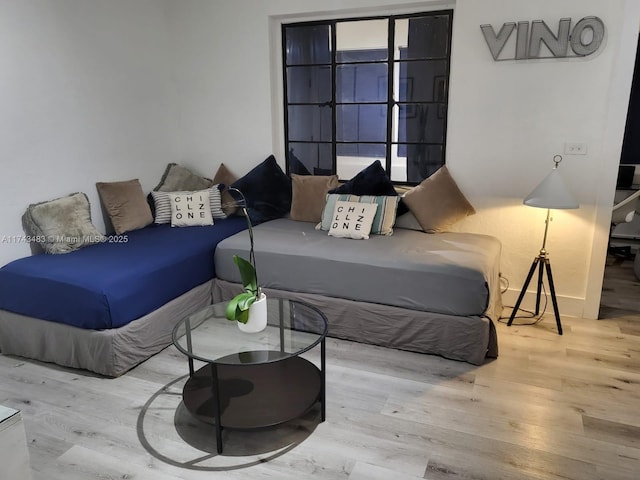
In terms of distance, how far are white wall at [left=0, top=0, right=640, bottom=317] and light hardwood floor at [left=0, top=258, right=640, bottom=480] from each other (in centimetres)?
98

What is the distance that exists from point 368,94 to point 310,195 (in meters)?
0.97

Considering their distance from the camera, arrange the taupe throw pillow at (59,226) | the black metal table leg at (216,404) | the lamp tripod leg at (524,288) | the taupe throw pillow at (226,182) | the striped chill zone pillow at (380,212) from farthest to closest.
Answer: the taupe throw pillow at (226,182) < the striped chill zone pillow at (380,212) < the lamp tripod leg at (524,288) < the taupe throw pillow at (59,226) < the black metal table leg at (216,404)

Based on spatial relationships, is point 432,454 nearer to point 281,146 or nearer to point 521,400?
point 521,400

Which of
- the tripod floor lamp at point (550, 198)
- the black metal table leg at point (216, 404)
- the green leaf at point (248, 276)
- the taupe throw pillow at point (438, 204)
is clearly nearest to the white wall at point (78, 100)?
the green leaf at point (248, 276)

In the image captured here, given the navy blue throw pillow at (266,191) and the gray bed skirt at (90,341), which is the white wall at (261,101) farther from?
the gray bed skirt at (90,341)

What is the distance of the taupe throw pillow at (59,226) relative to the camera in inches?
127

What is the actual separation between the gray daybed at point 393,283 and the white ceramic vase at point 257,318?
2.80 ft

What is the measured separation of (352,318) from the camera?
3.17 metres

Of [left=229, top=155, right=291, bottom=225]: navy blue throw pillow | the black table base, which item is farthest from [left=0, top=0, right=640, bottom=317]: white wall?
the black table base

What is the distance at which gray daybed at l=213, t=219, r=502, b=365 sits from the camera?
2.88 metres

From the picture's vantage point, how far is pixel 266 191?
4.18 metres

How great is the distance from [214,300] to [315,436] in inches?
63.1

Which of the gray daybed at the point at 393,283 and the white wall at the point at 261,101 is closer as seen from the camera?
the gray daybed at the point at 393,283

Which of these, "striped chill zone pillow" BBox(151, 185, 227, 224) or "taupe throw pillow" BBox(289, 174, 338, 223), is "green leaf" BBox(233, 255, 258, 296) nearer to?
"taupe throw pillow" BBox(289, 174, 338, 223)
